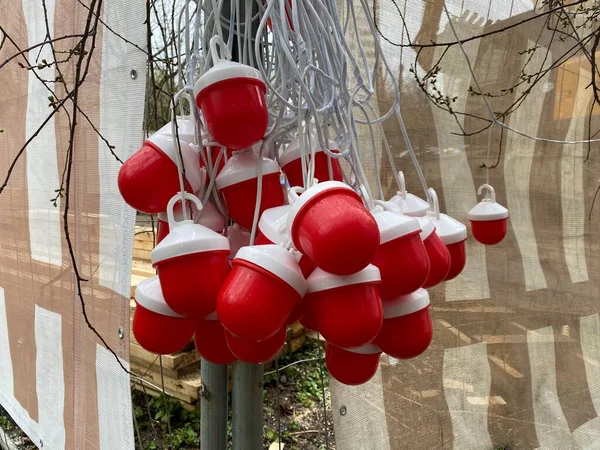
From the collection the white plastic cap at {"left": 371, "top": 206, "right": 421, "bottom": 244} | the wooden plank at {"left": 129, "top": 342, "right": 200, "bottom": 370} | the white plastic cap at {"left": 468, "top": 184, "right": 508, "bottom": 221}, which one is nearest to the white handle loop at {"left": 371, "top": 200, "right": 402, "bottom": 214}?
the white plastic cap at {"left": 371, "top": 206, "right": 421, "bottom": 244}

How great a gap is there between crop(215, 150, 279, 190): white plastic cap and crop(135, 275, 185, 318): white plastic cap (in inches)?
3.6

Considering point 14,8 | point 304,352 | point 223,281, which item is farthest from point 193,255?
point 304,352

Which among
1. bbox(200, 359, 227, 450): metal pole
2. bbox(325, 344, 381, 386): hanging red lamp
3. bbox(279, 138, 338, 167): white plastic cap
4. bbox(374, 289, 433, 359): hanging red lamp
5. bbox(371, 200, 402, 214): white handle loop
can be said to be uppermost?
bbox(279, 138, 338, 167): white plastic cap

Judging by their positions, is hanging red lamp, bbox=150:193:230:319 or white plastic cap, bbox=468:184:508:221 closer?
hanging red lamp, bbox=150:193:230:319

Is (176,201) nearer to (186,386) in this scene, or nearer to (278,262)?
(278,262)

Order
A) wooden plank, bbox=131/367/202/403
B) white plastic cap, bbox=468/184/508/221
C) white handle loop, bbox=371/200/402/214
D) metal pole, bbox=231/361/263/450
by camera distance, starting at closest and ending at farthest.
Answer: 1. white handle loop, bbox=371/200/402/214
2. metal pole, bbox=231/361/263/450
3. white plastic cap, bbox=468/184/508/221
4. wooden plank, bbox=131/367/202/403

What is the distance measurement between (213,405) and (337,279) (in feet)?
1.09

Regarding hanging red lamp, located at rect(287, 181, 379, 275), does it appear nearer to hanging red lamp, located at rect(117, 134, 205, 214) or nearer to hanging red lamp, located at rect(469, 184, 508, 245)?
hanging red lamp, located at rect(117, 134, 205, 214)

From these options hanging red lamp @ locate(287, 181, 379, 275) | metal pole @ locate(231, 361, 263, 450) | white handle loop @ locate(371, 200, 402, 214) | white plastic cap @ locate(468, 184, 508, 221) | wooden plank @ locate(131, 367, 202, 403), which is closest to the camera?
hanging red lamp @ locate(287, 181, 379, 275)

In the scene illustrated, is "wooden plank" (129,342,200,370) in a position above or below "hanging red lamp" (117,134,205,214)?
below

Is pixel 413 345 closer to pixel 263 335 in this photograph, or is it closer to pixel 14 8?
pixel 263 335

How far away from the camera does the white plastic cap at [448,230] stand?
0.45 meters

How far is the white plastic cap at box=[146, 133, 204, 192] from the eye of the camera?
0.34 metres

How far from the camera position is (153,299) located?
33 cm
